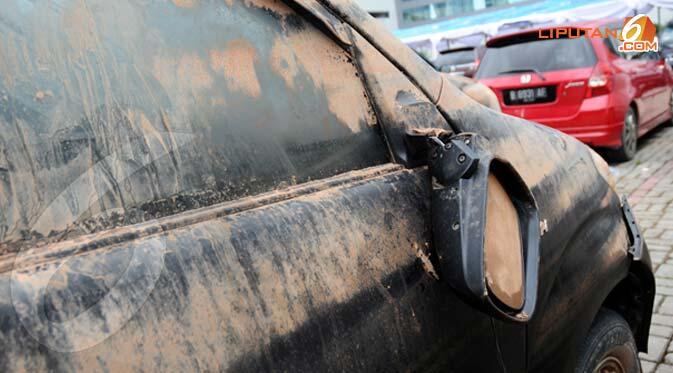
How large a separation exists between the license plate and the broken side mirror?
582cm

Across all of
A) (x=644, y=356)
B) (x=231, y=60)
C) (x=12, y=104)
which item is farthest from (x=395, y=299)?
(x=644, y=356)

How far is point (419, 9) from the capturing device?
150 ft

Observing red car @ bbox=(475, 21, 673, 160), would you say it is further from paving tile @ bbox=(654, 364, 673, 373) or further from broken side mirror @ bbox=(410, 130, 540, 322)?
broken side mirror @ bbox=(410, 130, 540, 322)

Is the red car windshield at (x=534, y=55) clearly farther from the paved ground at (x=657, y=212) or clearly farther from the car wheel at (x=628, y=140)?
the paved ground at (x=657, y=212)

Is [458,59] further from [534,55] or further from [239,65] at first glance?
[239,65]

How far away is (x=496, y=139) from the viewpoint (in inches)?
62.9

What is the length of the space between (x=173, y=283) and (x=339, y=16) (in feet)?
2.51

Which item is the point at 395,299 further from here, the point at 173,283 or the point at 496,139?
the point at 496,139

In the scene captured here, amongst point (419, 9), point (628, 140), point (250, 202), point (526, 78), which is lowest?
point (628, 140)

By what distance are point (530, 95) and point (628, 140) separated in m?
1.36

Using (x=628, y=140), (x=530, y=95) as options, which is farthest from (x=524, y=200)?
(x=628, y=140)

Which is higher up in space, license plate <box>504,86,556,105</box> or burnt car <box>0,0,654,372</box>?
burnt car <box>0,0,654,372</box>

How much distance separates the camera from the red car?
21.5 feet

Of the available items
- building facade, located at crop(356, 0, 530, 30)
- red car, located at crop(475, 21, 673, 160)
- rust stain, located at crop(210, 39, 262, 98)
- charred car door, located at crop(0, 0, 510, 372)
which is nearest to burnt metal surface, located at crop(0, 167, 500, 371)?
charred car door, located at crop(0, 0, 510, 372)
